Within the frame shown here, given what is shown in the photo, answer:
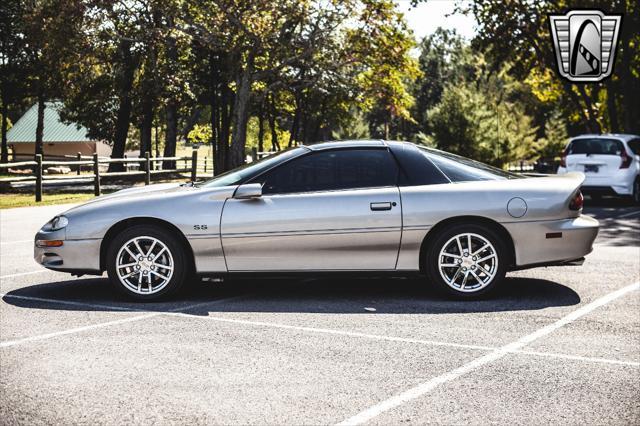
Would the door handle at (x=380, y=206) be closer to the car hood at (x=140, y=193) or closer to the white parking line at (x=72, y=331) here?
the car hood at (x=140, y=193)

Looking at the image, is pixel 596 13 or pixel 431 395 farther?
pixel 596 13

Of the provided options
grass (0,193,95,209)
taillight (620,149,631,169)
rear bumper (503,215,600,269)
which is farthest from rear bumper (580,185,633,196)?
grass (0,193,95,209)

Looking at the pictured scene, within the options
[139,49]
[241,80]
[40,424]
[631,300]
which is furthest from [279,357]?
[139,49]

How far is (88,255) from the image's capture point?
288 inches

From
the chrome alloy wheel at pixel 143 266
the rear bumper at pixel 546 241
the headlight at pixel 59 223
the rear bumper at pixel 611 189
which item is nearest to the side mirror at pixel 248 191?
the chrome alloy wheel at pixel 143 266

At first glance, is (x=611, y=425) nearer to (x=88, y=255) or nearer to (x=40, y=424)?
(x=40, y=424)

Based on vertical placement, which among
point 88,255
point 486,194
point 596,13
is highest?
point 596,13

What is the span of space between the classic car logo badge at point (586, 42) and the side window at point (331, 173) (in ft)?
68.8

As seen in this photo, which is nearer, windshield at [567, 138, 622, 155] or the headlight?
the headlight

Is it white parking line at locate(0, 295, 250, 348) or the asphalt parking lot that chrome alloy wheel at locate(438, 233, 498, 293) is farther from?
white parking line at locate(0, 295, 250, 348)

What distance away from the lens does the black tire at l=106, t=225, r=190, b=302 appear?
720 centimetres

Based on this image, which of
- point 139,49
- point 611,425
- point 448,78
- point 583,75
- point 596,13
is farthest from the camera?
point 448,78

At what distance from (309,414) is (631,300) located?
421 centimetres

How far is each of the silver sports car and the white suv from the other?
1180 cm
